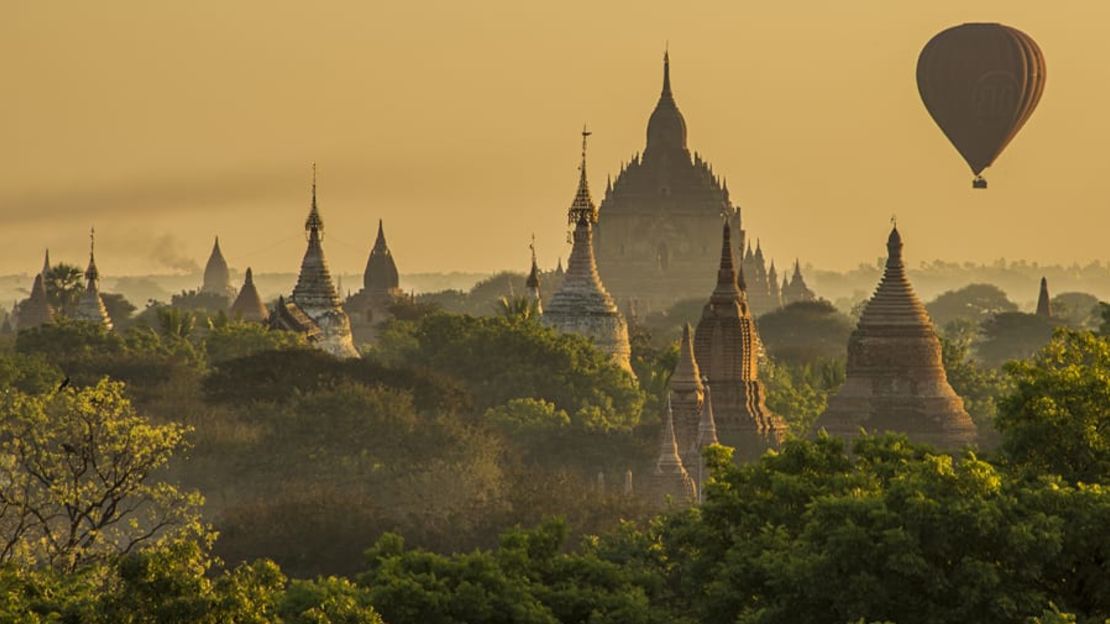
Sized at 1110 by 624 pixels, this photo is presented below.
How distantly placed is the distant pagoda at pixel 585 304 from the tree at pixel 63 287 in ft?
175

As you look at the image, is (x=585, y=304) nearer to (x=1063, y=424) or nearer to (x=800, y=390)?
(x=800, y=390)

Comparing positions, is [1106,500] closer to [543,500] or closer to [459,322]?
[543,500]

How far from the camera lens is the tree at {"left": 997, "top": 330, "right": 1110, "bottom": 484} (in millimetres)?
48219

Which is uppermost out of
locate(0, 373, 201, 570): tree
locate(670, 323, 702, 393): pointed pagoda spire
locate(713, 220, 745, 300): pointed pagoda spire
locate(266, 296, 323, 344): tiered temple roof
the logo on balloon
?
the logo on balloon

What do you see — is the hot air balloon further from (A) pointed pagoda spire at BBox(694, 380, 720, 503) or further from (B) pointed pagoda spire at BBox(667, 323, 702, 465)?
(A) pointed pagoda spire at BBox(694, 380, 720, 503)

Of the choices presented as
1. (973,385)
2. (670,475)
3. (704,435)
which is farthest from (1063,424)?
(973,385)

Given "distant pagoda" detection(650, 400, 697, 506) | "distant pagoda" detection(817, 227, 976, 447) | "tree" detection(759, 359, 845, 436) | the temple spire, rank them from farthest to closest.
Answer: "tree" detection(759, 359, 845, 436) < the temple spire < "distant pagoda" detection(817, 227, 976, 447) < "distant pagoda" detection(650, 400, 697, 506)

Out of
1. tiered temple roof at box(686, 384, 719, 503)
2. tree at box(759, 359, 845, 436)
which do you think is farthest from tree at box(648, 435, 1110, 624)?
tree at box(759, 359, 845, 436)

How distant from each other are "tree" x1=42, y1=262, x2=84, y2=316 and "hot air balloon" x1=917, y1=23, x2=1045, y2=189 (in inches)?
2383

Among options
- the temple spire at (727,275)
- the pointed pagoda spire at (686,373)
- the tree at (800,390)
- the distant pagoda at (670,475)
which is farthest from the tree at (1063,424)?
the tree at (800,390)

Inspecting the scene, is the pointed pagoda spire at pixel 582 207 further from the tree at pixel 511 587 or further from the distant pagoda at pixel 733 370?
the tree at pixel 511 587

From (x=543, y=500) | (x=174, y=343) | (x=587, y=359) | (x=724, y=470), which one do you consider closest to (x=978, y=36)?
(x=587, y=359)

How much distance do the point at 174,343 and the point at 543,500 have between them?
59.3 m

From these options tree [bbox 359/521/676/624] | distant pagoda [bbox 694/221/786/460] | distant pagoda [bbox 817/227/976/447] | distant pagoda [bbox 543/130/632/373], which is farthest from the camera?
distant pagoda [bbox 543/130/632/373]
